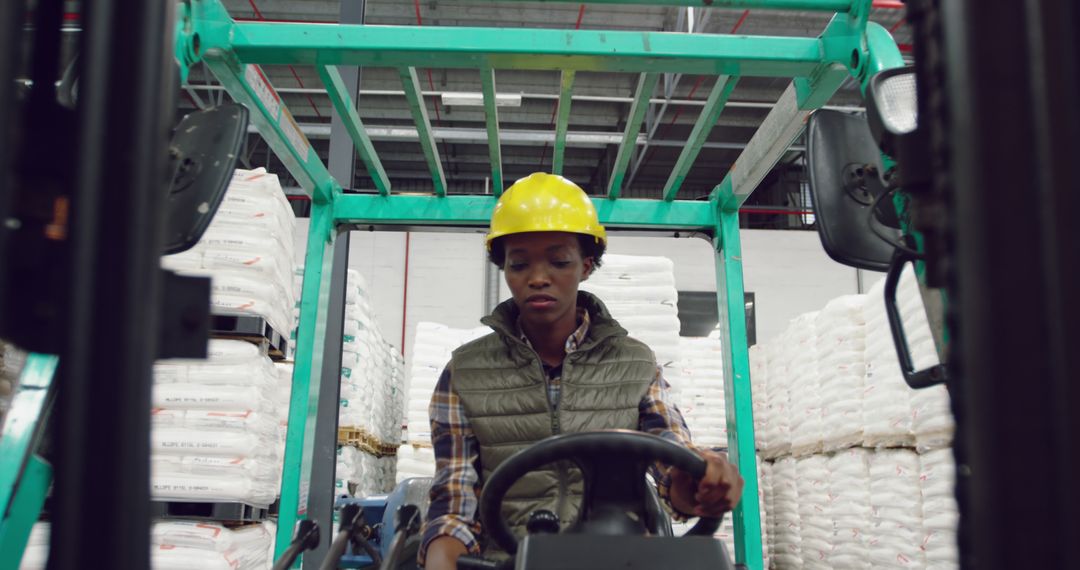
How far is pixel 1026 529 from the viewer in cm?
52

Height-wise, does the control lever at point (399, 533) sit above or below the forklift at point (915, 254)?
below

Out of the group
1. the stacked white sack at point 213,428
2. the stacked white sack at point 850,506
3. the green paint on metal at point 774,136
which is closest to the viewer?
the green paint on metal at point 774,136

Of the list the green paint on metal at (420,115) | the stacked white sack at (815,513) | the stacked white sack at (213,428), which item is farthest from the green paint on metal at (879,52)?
the stacked white sack at (815,513)

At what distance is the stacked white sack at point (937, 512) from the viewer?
14.4 feet

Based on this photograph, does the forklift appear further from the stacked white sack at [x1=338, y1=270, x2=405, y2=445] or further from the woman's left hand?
the stacked white sack at [x1=338, y1=270, x2=405, y2=445]

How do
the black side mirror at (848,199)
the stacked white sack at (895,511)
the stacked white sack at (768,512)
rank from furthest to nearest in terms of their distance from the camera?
the stacked white sack at (768,512) < the stacked white sack at (895,511) < the black side mirror at (848,199)

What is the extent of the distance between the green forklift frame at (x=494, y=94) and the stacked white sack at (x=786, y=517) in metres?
4.49

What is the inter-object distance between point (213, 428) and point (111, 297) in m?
3.33

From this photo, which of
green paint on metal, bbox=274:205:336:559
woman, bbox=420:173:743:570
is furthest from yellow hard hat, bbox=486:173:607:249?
green paint on metal, bbox=274:205:336:559

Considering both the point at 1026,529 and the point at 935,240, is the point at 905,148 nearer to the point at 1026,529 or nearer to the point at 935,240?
the point at 935,240

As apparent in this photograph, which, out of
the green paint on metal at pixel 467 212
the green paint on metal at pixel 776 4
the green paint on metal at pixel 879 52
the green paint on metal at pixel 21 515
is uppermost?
the green paint on metal at pixel 776 4

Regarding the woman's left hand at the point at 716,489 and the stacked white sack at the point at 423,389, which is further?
the stacked white sack at the point at 423,389

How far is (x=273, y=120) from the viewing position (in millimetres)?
2510

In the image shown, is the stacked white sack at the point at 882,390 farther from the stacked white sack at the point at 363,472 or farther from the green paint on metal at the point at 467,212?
the stacked white sack at the point at 363,472
